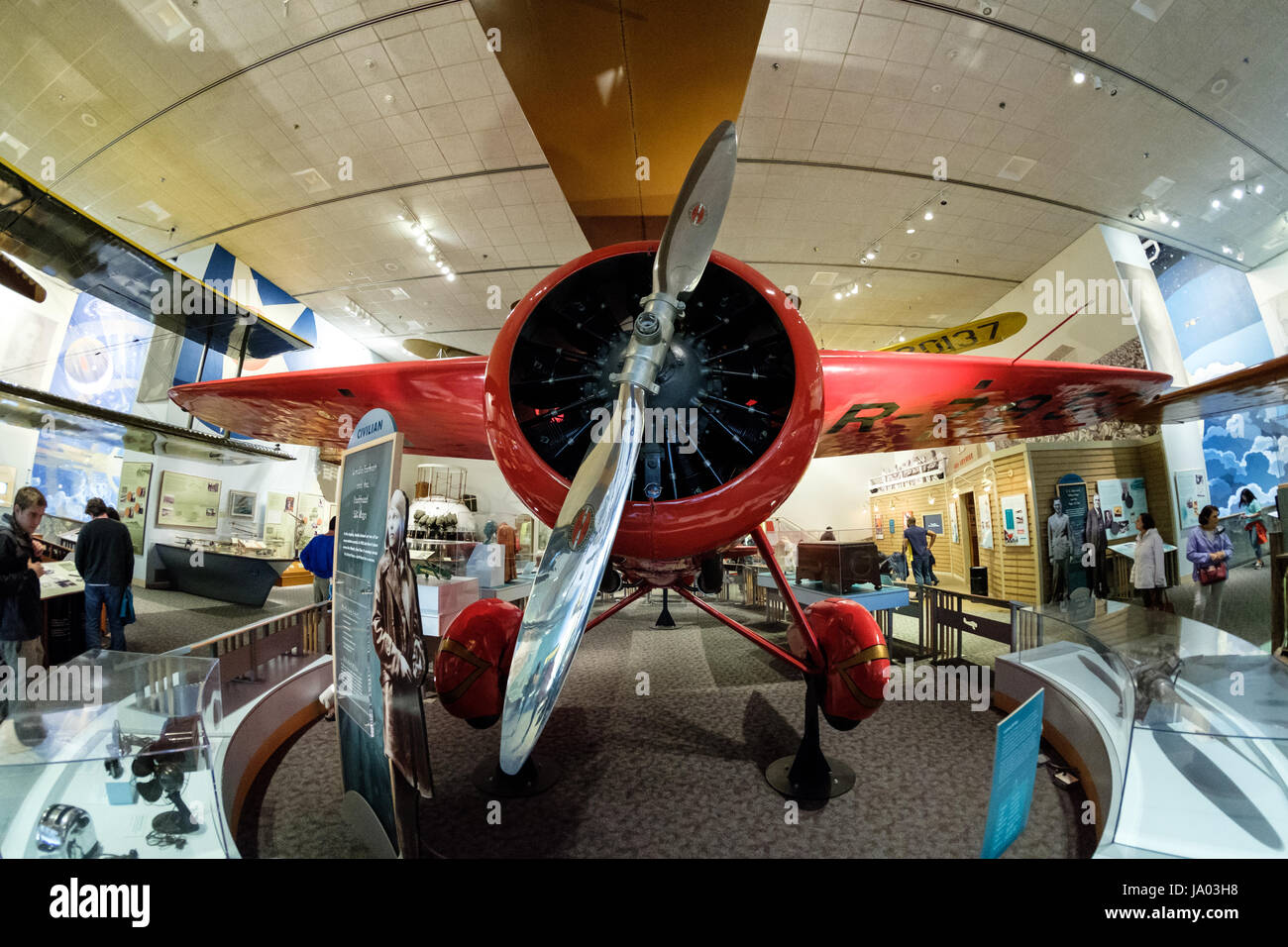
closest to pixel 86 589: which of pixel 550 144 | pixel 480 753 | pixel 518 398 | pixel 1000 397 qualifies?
pixel 480 753

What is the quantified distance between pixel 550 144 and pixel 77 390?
6.87 metres

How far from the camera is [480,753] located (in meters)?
2.53

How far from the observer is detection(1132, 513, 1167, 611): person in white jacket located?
149 inches

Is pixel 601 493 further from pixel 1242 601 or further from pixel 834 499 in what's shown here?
pixel 834 499

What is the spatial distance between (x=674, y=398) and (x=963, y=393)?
1767mm

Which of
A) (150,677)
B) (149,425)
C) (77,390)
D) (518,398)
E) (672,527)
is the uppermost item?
(77,390)

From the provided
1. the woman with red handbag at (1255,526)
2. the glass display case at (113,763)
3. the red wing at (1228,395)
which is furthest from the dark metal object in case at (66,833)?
the woman with red handbag at (1255,526)

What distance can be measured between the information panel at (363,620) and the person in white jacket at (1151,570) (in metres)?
5.60

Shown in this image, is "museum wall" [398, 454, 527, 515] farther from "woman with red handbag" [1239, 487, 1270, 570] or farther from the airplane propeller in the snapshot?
"woman with red handbag" [1239, 487, 1270, 570]

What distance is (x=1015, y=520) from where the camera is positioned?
20.1ft

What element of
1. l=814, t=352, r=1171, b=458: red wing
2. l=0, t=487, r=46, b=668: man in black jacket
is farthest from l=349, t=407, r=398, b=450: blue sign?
l=0, t=487, r=46, b=668: man in black jacket

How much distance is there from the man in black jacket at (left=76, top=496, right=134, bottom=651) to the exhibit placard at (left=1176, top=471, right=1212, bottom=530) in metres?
9.18

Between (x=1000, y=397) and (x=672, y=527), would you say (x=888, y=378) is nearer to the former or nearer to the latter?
(x=1000, y=397)

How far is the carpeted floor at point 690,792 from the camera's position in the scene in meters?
1.73
